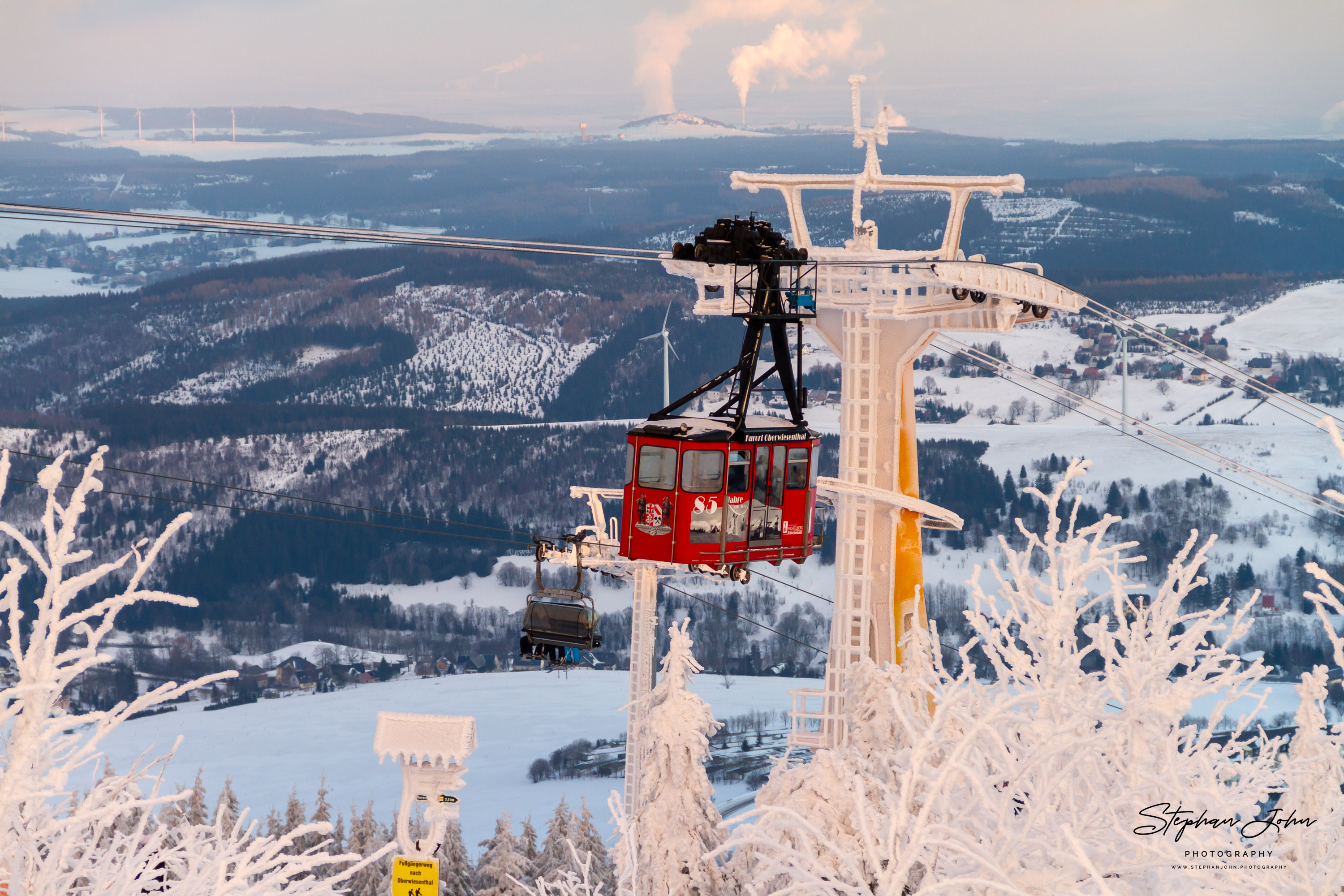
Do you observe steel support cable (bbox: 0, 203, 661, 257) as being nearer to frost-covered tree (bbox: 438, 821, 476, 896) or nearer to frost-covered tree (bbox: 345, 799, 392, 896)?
frost-covered tree (bbox: 345, 799, 392, 896)

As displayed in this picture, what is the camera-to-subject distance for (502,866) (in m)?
44.5

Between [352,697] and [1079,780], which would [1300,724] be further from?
[352,697]

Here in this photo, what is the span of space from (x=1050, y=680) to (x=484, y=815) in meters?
→ 93.8

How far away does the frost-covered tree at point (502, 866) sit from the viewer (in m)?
42.4

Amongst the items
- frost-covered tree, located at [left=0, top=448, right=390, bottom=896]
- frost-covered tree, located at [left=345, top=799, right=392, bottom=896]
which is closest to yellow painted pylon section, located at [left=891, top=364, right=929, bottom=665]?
frost-covered tree, located at [left=345, top=799, right=392, bottom=896]

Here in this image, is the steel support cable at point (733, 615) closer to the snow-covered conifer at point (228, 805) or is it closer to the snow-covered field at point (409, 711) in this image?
the snow-covered field at point (409, 711)

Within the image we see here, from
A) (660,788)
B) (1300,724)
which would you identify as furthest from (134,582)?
(660,788)

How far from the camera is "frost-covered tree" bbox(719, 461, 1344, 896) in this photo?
42.9 ft

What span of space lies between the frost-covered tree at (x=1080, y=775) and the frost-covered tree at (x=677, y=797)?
11.8 metres

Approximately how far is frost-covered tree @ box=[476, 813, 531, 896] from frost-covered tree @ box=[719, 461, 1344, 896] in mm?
23240

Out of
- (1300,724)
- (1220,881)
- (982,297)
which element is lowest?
(1300,724)

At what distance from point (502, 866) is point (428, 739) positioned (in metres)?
12.0

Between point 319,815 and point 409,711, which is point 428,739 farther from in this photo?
point 409,711

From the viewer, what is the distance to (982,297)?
36.1m
